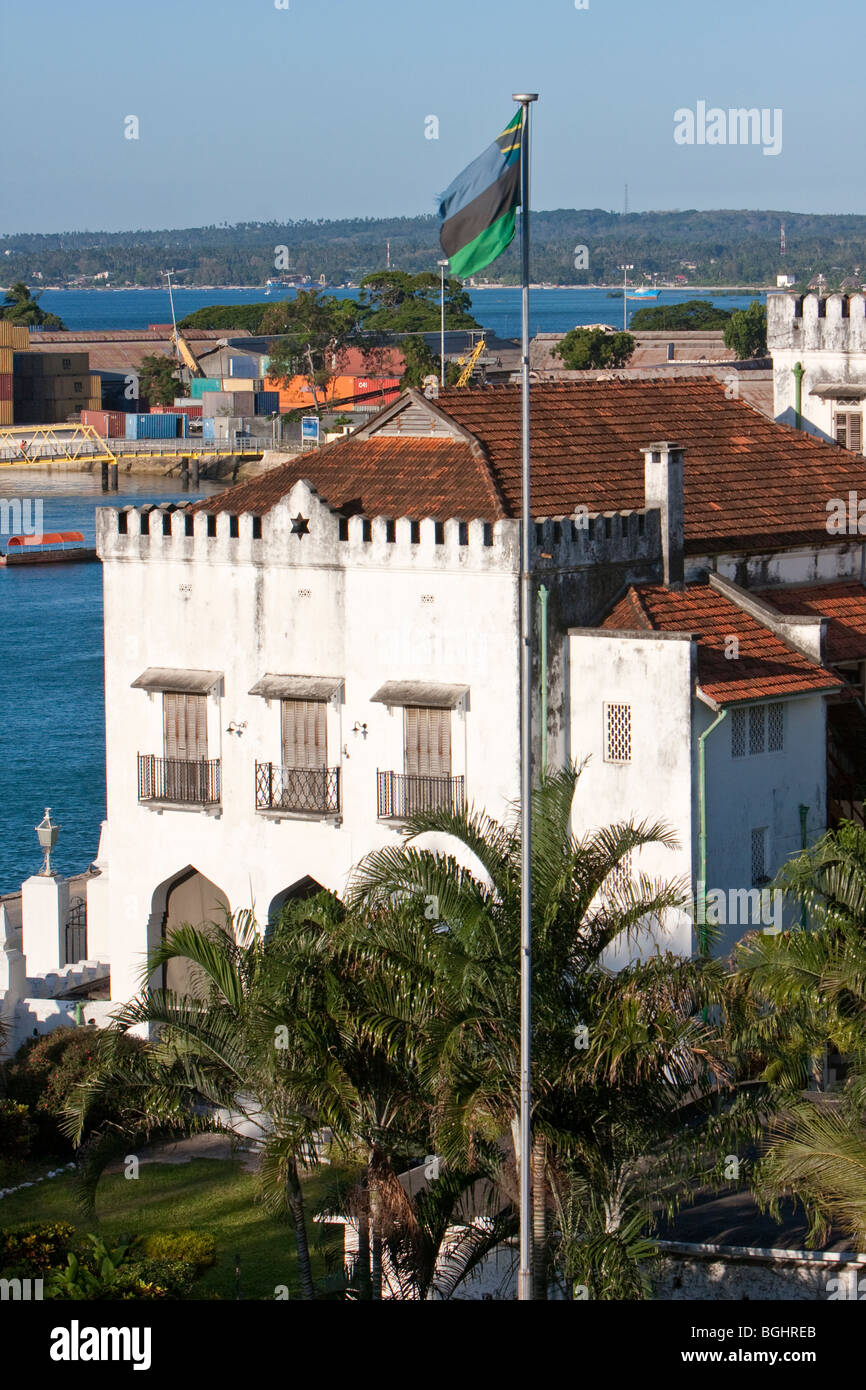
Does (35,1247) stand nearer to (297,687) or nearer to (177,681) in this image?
(297,687)

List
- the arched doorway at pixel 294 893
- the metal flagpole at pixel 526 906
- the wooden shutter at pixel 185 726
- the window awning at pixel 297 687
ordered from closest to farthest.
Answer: the metal flagpole at pixel 526 906, the window awning at pixel 297 687, the arched doorway at pixel 294 893, the wooden shutter at pixel 185 726

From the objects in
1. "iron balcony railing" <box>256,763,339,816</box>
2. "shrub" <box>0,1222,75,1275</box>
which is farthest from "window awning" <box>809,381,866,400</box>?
"shrub" <box>0,1222,75,1275</box>

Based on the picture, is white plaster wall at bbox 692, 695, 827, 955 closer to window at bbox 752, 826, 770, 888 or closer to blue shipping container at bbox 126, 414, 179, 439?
window at bbox 752, 826, 770, 888

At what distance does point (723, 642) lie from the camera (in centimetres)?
3120

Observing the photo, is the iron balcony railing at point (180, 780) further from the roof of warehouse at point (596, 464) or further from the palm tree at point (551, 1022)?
the palm tree at point (551, 1022)

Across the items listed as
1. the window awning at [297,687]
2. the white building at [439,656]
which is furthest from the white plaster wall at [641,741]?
the window awning at [297,687]

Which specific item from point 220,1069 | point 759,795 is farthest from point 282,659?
point 220,1069

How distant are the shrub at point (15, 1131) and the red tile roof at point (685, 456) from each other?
10009 mm

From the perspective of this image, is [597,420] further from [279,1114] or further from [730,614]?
[279,1114]

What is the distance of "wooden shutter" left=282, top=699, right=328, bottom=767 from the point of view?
105 feet

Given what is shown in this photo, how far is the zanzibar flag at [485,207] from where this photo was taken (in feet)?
70.4

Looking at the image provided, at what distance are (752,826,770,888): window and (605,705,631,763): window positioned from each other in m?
2.04

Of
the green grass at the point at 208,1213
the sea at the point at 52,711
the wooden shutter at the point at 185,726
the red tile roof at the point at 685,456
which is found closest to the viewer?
the green grass at the point at 208,1213

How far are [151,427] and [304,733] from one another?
121 metres
